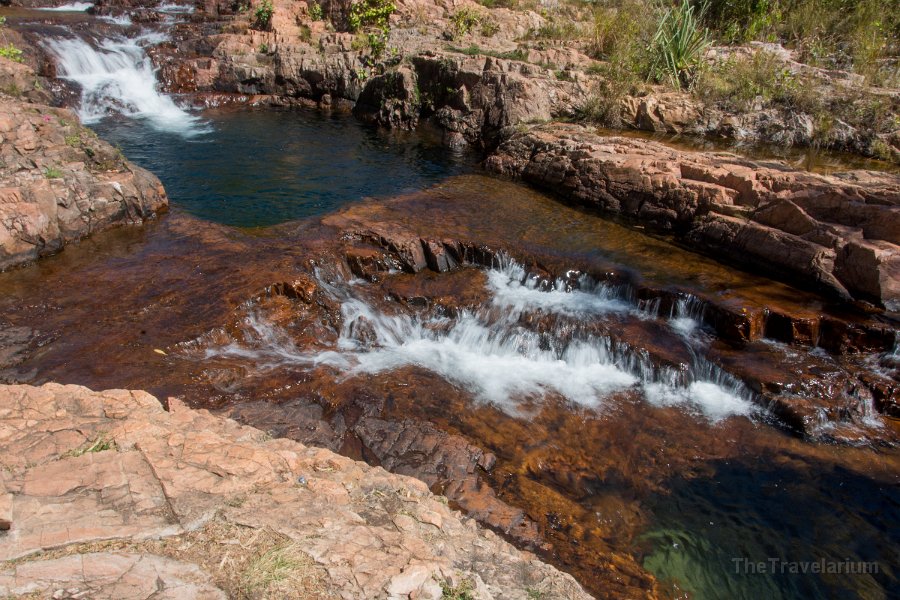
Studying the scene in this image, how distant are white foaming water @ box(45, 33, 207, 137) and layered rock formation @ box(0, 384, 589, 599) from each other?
10.8m

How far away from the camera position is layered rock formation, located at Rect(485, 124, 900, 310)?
6242mm

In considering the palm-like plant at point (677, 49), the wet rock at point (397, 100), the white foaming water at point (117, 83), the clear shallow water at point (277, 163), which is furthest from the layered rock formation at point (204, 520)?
the palm-like plant at point (677, 49)

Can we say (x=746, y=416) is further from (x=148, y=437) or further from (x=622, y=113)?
(x=622, y=113)

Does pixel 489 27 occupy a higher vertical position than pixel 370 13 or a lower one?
lower

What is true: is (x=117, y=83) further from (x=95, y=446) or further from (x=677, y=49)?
(x=95, y=446)

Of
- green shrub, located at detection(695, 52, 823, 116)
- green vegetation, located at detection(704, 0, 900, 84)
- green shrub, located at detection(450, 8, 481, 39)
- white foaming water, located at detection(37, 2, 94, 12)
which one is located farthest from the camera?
white foaming water, located at detection(37, 2, 94, 12)

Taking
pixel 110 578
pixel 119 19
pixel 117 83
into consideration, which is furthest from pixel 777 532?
pixel 119 19

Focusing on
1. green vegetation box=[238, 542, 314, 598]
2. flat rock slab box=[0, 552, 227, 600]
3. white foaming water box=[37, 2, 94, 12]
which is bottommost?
green vegetation box=[238, 542, 314, 598]

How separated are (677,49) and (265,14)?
11276 mm

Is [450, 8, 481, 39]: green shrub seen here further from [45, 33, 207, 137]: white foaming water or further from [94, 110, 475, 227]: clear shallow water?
[45, 33, 207, 137]: white foaming water

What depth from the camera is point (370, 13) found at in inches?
625

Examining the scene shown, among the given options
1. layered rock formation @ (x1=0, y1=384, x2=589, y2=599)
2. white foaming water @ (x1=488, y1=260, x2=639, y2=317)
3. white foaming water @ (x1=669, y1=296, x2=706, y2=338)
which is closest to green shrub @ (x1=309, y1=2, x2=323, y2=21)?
white foaming water @ (x1=488, y1=260, x2=639, y2=317)

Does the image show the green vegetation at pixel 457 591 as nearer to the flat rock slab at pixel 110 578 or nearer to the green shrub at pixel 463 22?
the flat rock slab at pixel 110 578

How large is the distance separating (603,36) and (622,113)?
11.1 feet
